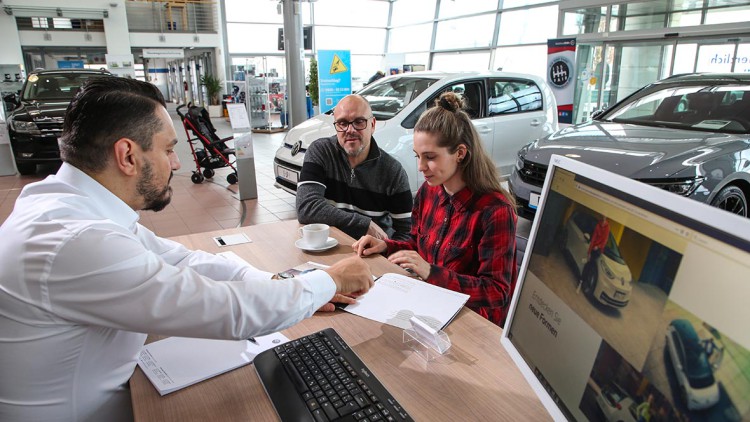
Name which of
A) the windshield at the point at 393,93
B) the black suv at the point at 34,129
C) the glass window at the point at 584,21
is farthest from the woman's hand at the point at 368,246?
the glass window at the point at 584,21

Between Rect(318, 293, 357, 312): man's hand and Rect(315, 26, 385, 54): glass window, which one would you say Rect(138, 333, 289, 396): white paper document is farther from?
Rect(315, 26, 385, 54): glass window

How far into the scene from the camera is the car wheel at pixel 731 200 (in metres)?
3.63

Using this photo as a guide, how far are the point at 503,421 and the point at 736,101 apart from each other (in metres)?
4.52

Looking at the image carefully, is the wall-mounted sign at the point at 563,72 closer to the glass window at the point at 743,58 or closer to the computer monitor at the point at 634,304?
the glass window at the point at 743,58

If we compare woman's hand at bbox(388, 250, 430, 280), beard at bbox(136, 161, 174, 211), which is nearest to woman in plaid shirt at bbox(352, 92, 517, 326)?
woman's hand at bbox(388, 250, 430, 280)

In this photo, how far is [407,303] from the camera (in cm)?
145

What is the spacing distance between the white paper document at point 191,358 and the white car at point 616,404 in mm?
819

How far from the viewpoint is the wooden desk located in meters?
0.99

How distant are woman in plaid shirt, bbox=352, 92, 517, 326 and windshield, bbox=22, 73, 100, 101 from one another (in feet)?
23.9

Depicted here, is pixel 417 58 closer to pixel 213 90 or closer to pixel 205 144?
pixel 213 90

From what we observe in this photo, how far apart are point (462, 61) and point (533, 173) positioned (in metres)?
10.3

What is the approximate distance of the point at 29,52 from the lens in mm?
15203

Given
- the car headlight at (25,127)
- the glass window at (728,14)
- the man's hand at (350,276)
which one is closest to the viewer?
the man's hand at (350,276)

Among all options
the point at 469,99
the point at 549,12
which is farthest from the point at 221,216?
the point at 549,12
